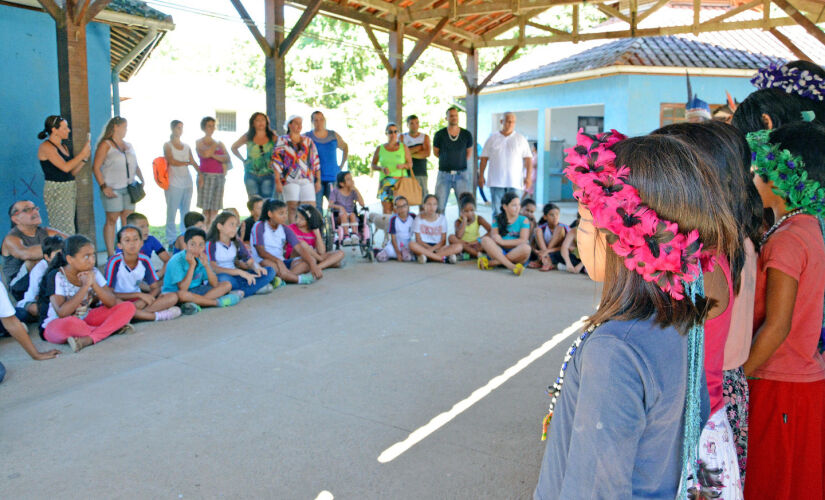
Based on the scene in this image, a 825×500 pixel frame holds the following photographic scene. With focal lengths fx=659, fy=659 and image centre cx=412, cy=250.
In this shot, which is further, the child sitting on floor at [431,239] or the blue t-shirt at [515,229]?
the child sitting on floor at [431,239]

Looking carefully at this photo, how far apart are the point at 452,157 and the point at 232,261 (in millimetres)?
3673

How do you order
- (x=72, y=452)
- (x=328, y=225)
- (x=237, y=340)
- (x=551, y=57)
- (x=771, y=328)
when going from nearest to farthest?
(x=771, y=328)
(x=72, y=452)
(x=237, y=340)
(x=328, y=225)
(x=551, y=57)

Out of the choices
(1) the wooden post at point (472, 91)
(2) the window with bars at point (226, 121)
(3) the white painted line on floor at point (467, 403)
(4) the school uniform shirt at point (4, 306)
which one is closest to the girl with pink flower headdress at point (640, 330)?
(3) the white painted line on floor at point (467, 403)

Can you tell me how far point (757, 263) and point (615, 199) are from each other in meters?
0.99

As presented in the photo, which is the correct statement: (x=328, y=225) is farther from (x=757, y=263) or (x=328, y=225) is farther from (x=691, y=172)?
(x=691, y=172)

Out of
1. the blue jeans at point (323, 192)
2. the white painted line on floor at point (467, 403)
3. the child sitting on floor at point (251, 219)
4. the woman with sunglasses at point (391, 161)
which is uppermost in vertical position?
the woman with sunglasses at point (391, 161)

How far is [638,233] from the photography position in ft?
3.51

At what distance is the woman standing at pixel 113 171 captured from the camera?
249 inches

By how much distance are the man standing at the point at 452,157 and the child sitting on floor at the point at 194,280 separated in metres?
3.77

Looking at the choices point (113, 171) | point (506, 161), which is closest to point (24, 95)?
point (113, 171)

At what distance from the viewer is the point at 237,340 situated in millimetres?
4520

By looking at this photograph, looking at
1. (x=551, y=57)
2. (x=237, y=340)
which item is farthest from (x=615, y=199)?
(x=551, y=57)

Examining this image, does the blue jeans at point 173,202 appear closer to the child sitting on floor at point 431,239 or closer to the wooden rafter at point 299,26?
the wooden rafter at point 299,26

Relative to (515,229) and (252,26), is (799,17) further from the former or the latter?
(252,26)
